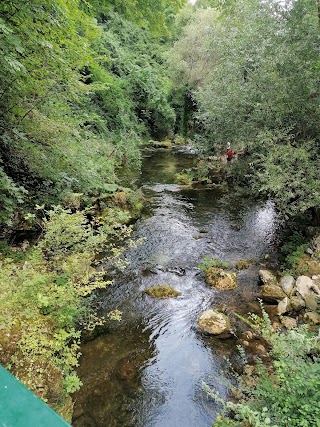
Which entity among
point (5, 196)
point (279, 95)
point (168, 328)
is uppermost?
point (279, 95)

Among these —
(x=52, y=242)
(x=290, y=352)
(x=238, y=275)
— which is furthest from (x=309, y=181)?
(x=52, y=242)

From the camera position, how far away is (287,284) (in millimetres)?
6336

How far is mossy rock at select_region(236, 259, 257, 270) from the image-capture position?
7593 mm

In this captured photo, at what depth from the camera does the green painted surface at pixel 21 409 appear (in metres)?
0.85

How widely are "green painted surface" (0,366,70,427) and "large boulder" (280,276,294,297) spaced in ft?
20.4

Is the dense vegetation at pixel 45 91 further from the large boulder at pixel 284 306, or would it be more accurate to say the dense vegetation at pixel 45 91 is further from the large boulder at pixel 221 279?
the large boulder at pixel 284 306

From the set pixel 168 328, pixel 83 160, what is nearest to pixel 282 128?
pixel 83 160

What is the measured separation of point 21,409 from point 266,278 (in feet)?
21.7

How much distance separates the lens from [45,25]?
4414 millimetres

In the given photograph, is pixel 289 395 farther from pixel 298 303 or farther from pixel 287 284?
pixel 287 284

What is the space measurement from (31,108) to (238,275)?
5.91m

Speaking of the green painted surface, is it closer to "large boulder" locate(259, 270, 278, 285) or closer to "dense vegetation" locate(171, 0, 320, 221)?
"large boulder" locate(259, 270, 278, 285)

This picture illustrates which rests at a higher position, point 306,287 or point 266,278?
point 306,287

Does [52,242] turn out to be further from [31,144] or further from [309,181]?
[309,181]
